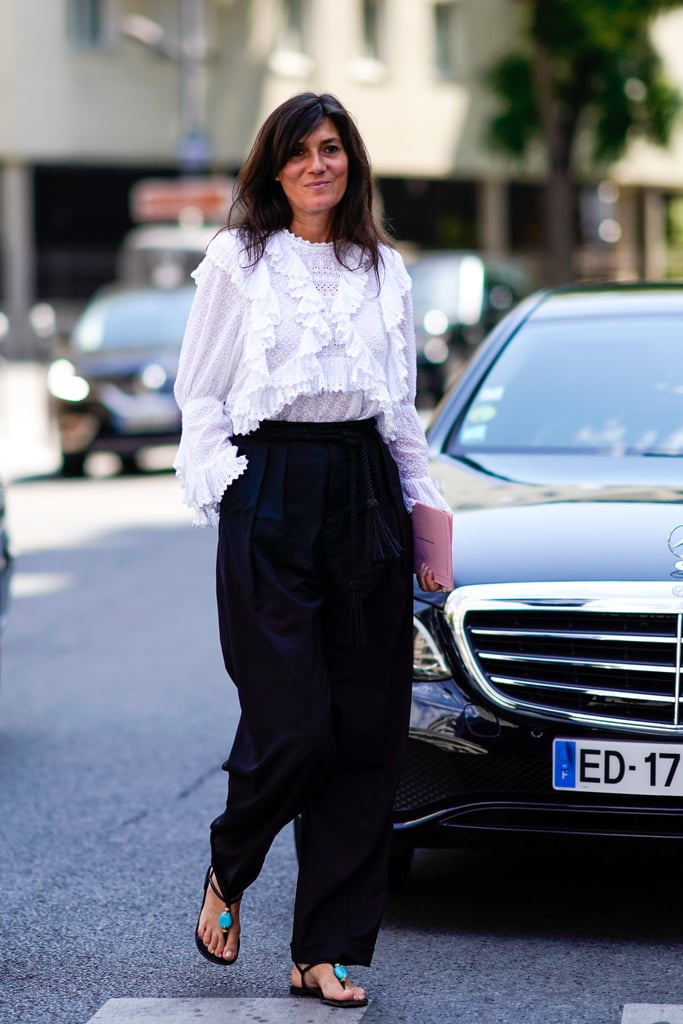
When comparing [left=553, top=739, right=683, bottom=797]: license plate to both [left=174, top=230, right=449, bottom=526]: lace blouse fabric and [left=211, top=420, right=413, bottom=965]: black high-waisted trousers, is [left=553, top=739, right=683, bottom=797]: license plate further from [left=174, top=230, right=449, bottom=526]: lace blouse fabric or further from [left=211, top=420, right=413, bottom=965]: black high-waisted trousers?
[left=174, top=230, right=449, bottom=526]: lace blouse fabric

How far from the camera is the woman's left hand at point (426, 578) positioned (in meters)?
4.12

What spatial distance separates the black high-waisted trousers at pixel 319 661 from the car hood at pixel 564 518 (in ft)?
1.48

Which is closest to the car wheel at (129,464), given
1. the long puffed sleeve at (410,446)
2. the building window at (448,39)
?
the long puffed sleeve at (410,446)

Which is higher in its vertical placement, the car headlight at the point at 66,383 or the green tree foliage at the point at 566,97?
the green tree foliage at the point at 566,97

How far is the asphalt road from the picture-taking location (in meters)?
4.02

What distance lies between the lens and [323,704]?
3.90 meters

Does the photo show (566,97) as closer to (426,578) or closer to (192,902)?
(192,902)

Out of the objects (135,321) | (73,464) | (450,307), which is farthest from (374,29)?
(73,464)

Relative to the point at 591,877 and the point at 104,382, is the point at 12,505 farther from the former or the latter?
the point at 591,877

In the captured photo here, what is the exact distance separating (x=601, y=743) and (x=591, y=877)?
91cm

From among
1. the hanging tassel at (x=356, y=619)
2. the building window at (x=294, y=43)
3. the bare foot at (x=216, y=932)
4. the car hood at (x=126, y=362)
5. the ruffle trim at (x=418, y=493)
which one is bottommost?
the bare foot at (x=216, y=932)

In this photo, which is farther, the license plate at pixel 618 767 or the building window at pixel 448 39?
the building window at pixel 448 39

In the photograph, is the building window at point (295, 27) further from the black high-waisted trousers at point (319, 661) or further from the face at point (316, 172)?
the black high-waisted trousers at point (319, 661)

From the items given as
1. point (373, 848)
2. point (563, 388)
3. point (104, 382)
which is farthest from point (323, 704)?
point (104, 382)
